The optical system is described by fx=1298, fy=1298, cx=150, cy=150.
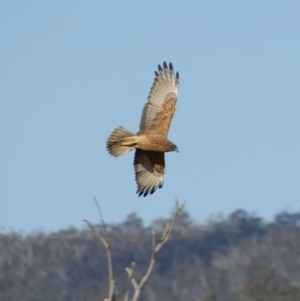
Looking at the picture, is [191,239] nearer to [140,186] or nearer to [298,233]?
[298,233]

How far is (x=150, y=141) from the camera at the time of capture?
30.6 feet

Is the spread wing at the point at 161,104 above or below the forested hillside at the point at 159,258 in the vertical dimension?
below

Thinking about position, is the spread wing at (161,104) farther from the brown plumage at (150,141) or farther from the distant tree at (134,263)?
the distant tree at (134,263)

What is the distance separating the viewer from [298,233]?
6347 centimetres

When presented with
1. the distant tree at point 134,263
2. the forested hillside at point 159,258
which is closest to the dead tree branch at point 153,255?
the distant tree at point 134,263

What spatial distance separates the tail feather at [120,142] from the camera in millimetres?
9422

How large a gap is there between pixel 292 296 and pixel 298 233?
31994 mm

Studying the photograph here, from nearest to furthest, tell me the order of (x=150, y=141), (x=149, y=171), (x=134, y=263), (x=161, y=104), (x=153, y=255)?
(x=153, y=255) → (x=134, y=263) → (x=150, y=141) → (x=149, y=171) → (x=161, y=104)

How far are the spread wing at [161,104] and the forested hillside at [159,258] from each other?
3231cm

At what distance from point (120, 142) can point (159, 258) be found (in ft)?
152

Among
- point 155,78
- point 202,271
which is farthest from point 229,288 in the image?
point 155,78

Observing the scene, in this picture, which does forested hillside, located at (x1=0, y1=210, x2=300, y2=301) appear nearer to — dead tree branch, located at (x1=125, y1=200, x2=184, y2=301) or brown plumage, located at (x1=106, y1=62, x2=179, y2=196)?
brown plumage, located at (x1=106, y1=62, x2=179, y2=196)

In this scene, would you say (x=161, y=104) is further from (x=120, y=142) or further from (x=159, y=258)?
(x=159, y=258)

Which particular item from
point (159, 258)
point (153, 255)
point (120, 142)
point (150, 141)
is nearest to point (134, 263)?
point (153, 255)
